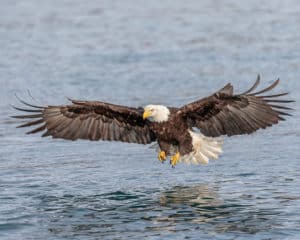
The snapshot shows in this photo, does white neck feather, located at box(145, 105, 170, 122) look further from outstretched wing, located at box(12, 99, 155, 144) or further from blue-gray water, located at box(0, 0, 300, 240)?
blue-gray water, located at box(0, 0, 300, 240)

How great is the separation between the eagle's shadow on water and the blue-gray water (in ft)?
0.05

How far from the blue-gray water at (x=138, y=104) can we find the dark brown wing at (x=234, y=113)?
46cm

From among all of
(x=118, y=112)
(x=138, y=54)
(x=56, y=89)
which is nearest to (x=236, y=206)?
(x=118, y=112)

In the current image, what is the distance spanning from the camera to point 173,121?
851 cm

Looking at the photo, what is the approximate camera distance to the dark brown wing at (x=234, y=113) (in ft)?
27.5

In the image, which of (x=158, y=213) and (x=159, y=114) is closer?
(x=158, y=213)

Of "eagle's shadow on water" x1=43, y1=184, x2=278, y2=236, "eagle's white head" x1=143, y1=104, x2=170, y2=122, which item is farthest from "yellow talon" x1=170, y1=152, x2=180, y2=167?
"eagle's white head" x1=143, y1=104, x2=170, y2=122

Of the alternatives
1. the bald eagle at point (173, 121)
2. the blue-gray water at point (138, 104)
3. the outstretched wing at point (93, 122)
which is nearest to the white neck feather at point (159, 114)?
the bald eagle at point (173, 121)

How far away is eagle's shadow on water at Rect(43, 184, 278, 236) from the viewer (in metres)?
7.20

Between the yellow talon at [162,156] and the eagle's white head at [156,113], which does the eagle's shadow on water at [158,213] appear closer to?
the yellow talon at [162,156]

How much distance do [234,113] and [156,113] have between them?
27.3 inches

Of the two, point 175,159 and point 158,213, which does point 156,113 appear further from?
point 158,213

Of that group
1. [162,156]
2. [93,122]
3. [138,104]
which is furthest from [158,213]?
[138,104]

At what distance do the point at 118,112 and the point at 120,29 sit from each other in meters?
6.99
